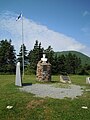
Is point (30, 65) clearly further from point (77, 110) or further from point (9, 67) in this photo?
point (77, 110)

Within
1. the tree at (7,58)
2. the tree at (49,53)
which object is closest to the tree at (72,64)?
the tree at (49,53)

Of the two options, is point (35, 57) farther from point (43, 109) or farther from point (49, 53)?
point (43, 109)

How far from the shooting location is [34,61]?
195ft

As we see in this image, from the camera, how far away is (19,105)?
11.2m

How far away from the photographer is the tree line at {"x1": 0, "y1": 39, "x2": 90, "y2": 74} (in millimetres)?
58719

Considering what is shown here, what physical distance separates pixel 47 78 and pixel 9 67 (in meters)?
34.9

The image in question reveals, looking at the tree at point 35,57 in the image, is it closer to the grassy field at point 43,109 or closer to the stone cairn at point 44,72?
the stone cairn at point 44,72

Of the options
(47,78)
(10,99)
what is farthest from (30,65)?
(10,99)

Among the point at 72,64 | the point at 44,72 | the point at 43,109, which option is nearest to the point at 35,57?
the point at 72,64

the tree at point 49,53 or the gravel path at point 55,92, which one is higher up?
the tree at point 49,53

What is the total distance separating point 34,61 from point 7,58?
7505 millimetres

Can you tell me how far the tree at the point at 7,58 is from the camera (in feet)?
190

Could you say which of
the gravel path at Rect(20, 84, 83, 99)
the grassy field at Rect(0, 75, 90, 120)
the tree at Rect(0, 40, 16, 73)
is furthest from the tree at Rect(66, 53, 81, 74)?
the grassy field at Rect(0, 75, 90, 120)

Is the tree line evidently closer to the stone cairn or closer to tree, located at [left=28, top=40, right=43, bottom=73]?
tree, located at [left=28, top=40, right=43, bottom=73]
